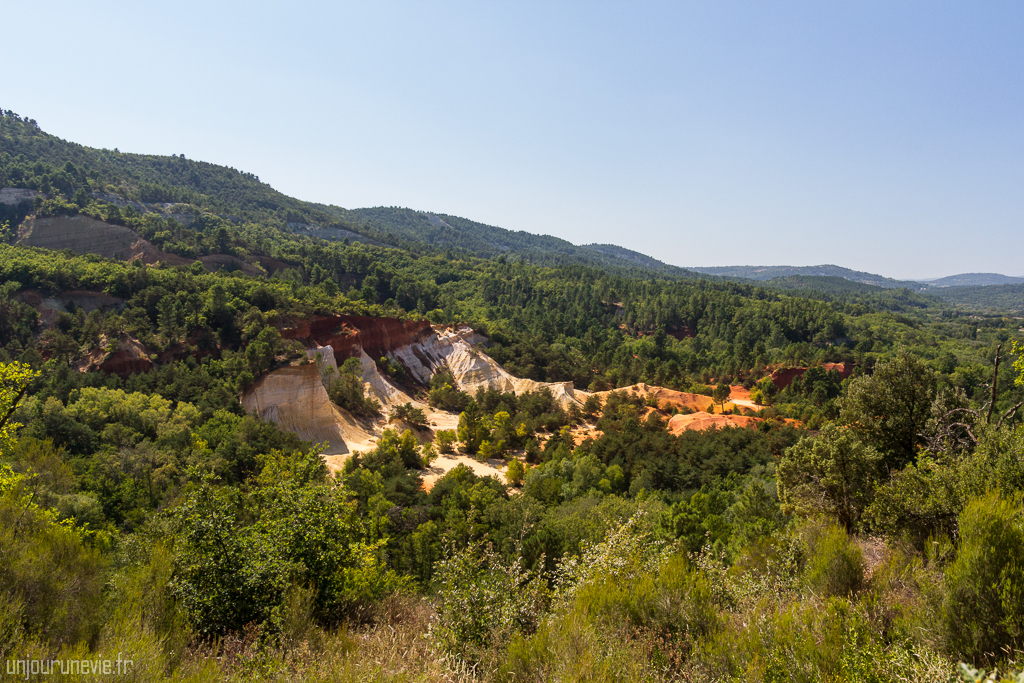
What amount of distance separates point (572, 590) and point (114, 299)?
55.8 m

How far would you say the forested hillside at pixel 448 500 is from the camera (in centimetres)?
680

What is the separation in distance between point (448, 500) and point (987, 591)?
2224 cm

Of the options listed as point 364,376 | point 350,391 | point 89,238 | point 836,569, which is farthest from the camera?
point 89,238

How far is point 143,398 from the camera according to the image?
32375 mm

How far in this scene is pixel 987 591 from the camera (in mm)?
6633

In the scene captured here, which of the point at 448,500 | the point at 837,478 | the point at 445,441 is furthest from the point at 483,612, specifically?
the point at 445,441

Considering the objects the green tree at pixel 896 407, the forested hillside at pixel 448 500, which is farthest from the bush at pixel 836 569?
the green tree at pixel 896 407

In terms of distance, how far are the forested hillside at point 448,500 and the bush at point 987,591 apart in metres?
0.04

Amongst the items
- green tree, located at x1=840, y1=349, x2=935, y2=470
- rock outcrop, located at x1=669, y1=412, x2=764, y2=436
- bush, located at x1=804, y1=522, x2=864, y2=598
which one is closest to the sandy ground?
rock outcrop, located at x1=669, y1=412, x2=764, y2=436

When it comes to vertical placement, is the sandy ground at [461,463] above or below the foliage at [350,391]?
below

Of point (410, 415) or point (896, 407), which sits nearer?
point (896, 407)

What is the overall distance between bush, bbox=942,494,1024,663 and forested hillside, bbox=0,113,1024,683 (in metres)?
0.04

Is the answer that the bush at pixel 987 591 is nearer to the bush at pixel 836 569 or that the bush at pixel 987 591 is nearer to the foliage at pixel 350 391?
the bush at pixel 836 569

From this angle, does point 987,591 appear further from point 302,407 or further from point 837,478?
point 302,407
